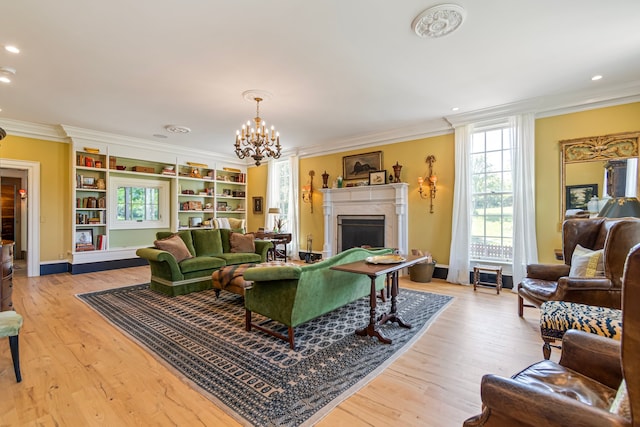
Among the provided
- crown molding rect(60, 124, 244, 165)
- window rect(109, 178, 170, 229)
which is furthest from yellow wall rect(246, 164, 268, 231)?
window rect(109, 178, 170, 229)

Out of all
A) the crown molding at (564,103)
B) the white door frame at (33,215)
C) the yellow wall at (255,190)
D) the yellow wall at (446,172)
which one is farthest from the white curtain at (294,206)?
the white door frame at (33,215)

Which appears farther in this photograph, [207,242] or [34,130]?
[34,130]

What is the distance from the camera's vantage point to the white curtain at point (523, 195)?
14.1 ft

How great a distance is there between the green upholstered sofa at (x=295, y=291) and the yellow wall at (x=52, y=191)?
5283 millimetres

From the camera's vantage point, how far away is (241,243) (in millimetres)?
5449

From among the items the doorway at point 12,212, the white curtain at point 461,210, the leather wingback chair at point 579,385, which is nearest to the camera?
the leather wingback chair at point 579,385

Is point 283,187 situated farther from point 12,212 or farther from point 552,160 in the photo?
point 12,212

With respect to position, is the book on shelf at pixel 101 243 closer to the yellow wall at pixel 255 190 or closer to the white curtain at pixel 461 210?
the yellow wall at pixel 255 190

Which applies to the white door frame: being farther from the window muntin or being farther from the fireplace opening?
the fireplace opening

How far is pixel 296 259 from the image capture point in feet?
23.8

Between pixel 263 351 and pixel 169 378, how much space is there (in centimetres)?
73

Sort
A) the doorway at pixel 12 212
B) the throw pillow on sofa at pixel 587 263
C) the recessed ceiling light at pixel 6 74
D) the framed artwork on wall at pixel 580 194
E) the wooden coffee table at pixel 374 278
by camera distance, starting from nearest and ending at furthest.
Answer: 1. the wooden coffee table at pixel 374 278
2. the throw pillow on sofa at pixel 587 263
3. the recessed ceiling light at pixel 6 74
4. the framed artwork on wall at pixel 580 194
5. the doorway at pixel 12 212

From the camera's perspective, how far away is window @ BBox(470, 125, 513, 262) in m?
4.66

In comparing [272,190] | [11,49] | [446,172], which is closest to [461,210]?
[446,172]
